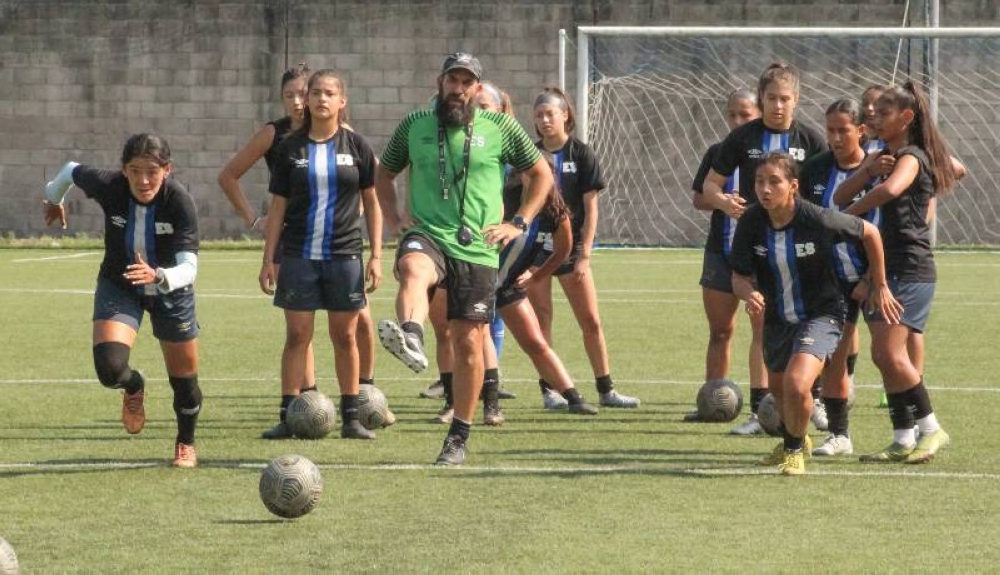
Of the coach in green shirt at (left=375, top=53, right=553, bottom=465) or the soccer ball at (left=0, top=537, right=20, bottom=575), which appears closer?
the soccer ball at (left=0, top=537, right=20, bottom=575)

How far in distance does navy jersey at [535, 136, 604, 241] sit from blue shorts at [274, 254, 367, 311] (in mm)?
1979

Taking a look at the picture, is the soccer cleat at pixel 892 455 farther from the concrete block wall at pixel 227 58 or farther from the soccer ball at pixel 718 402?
the concrete block wall at pixel 227 58

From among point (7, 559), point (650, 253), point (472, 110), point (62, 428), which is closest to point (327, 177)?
point (472, 110)

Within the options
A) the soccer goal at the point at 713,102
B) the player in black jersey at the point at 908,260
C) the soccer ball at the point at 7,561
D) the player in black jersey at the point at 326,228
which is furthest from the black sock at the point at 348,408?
the soccer goal at the point at 713,102

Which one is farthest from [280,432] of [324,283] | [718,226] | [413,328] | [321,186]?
[718,226]

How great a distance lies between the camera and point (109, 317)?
8.75 metres

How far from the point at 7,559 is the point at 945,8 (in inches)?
915

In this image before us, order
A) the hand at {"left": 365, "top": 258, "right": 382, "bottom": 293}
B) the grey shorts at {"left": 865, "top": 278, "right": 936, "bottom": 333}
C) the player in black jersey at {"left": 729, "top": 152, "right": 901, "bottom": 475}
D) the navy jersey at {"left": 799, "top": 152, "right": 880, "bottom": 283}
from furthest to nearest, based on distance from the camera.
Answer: the hand at {"left": 365, "top": 258, "right": 382, "bottom": 293} → the navy jersey at {"left": 799, "top": 152, "right": 880, "bottom": 283} → the grey shorts at {"left": 865, "top": 278, "right": 936, "bottom": 333} → the player in black jersey at {"left": 729, "top": 152, "right": 901, "bottom": 475}

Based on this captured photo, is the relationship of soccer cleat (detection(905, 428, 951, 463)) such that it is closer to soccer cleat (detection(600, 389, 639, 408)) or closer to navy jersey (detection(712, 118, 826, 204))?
navy jersey (detection(712, 118, 826, 204))

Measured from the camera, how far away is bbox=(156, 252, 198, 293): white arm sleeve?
326 inches

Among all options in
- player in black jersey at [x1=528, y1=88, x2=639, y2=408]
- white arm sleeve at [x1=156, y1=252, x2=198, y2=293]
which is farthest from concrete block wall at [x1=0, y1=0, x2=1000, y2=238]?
white arm sleeve at [x1=156, y1=252, x2=198, y2=293]

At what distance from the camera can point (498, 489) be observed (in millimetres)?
8109

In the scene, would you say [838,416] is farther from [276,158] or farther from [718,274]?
[276,158]

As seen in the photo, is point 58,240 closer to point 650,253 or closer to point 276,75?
point 276,75
